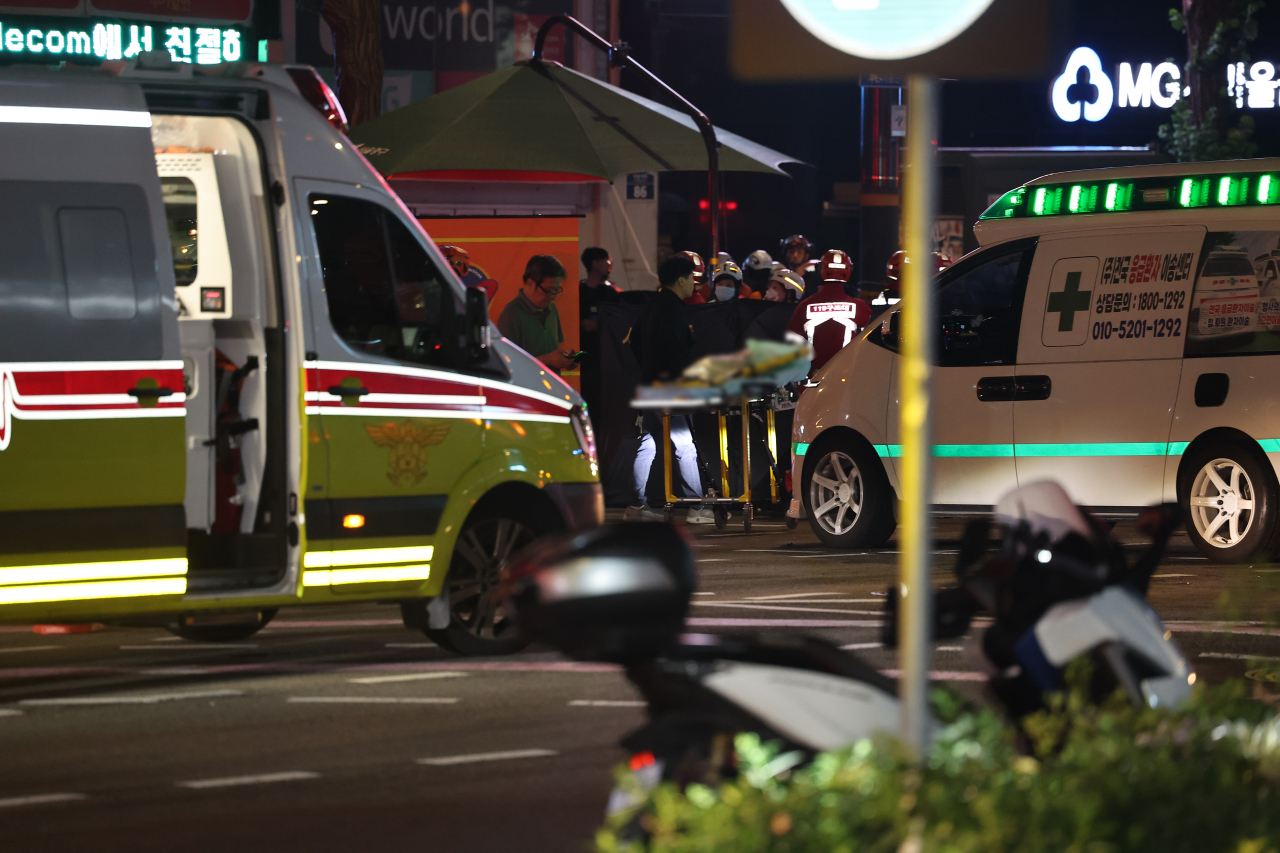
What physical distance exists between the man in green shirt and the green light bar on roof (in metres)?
3.15

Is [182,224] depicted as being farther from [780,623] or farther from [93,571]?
[780,623]

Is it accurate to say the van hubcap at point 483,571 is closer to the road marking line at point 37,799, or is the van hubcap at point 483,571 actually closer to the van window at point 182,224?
the van window at point 182,224

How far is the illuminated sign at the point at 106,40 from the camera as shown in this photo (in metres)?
14.2

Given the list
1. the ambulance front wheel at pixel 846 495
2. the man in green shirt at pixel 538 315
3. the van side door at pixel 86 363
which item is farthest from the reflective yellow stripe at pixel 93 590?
the man in green shirt at pixel 538 315

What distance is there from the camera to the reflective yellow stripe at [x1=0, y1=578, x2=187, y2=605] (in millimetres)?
8016

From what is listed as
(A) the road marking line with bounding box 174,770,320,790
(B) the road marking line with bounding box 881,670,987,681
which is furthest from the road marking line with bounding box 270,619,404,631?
(A) the road marking line with bounding box 174,770,320,790

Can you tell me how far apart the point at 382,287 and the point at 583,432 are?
126 cm

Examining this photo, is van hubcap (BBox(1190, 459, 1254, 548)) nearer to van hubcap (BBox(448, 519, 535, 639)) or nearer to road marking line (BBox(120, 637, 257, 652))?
van hubcap (BBox(448, 519, 535, 639))

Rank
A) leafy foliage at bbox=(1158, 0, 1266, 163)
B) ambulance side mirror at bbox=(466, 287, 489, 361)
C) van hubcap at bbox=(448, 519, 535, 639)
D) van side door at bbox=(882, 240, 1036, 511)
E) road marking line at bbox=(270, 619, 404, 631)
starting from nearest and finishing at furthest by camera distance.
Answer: ambulance side mirror at bbox=(466, 287, 489, 361)
van hubcap at bbox=(448, 519, 535, 639)
road marking line at bbox=(270, 619, 404, 631)
van side door at bbox=(882, 240, 1036, 511)
leafy foliage at bbox=(1158, 0, 1266, 163)

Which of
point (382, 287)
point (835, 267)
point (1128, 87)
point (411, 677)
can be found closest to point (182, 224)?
point (382, 287)

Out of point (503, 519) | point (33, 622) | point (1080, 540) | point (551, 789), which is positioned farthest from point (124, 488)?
point (1080, 540)

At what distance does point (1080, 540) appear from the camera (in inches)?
164

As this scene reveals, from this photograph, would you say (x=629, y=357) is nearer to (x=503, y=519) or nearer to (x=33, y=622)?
(x=503, y=519)

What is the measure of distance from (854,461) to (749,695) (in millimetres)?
10011
